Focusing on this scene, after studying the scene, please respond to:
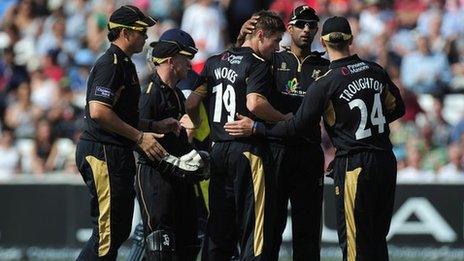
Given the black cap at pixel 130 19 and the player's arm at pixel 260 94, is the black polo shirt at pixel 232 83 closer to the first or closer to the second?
the player's arm at pixel 260 94

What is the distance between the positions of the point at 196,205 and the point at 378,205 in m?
1.71

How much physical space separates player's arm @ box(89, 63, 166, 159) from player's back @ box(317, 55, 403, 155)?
1520 mm

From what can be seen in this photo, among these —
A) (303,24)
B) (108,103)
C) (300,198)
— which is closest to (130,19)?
(108,103)

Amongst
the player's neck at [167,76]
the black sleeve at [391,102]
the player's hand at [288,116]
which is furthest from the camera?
the player's neck at [167,76]

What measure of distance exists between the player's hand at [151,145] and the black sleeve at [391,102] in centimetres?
182

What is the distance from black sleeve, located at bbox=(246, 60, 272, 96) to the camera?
31.7 feet

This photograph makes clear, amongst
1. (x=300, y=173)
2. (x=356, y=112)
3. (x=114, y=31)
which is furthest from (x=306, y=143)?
(x=114, y=31)

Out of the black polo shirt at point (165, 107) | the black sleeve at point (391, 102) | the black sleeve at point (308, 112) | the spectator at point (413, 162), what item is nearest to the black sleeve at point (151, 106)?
the black polo shirt at point (165, 107)

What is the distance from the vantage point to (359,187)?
9156 millimetres

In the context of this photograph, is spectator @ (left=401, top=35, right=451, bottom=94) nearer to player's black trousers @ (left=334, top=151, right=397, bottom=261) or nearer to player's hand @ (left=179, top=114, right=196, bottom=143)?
player's hand @ (left=179, top=114, right=196, bottom=143)

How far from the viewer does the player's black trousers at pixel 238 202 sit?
978cm

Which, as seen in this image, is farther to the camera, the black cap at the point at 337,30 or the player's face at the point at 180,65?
the player's face at the point at 180,65

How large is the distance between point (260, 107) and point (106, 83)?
51.7 inches

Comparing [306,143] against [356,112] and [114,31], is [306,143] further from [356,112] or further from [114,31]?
[114,31]
